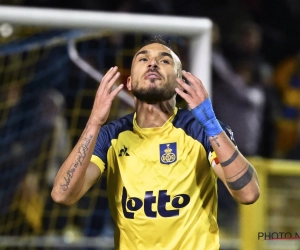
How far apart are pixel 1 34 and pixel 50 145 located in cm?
155

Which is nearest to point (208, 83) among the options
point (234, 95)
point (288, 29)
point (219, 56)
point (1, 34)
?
point (1, 34)

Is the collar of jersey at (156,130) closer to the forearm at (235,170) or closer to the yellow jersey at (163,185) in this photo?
the yellow jersey at (163,185)

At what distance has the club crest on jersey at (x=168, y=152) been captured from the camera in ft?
10.1

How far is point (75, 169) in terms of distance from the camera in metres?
2.96

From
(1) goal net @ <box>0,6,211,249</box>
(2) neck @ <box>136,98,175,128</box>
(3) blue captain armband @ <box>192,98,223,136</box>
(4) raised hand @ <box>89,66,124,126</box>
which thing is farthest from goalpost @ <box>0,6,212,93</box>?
(3) blue captain armband @ <box>192,98,223,136</box>

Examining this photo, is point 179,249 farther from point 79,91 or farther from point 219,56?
point 219,56

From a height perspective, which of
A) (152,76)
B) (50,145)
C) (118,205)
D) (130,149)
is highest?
(152,76)

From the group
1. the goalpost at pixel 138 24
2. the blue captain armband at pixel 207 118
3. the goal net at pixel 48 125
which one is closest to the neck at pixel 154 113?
the blue captain armband at pixel 207 118

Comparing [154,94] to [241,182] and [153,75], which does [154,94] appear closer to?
[153,75]

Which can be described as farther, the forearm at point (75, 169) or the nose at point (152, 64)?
the nose at point (152, 64)

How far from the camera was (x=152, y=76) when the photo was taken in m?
3.06

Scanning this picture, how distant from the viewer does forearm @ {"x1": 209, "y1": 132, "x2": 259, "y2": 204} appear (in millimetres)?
2846

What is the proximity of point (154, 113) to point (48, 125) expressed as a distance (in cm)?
268

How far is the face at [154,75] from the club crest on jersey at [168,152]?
203mm
